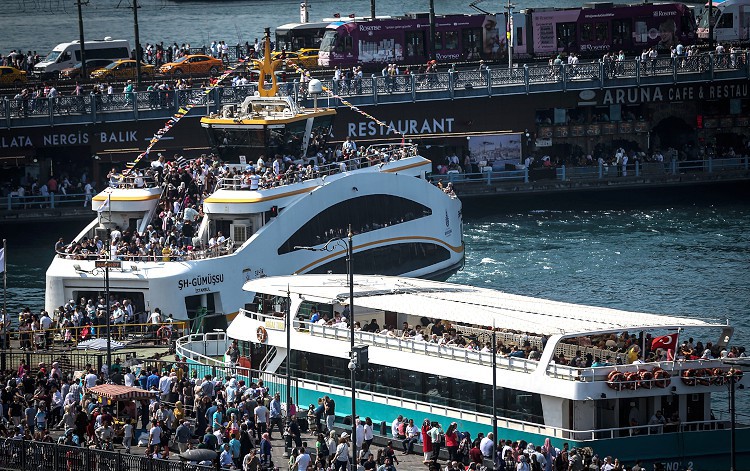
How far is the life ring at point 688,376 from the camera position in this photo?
3750 cm

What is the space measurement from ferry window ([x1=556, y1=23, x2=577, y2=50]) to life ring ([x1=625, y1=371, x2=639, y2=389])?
5189 centimetres

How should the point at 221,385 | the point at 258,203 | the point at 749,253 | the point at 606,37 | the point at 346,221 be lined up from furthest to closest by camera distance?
the point at 606,37 < the point at 749,253 < the point at 346,221 < the point at 258,203 < the point at 221,385

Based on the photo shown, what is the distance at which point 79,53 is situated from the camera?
292ft

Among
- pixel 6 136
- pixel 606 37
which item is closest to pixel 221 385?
pixel 6 136

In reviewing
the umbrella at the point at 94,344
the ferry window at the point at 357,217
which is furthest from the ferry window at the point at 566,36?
the umbrella at the point at 94,344

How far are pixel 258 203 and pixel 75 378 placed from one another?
10.6m

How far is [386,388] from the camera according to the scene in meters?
41.1

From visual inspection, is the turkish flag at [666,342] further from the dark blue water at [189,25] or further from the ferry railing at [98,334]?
the dark blue water at [189,25]

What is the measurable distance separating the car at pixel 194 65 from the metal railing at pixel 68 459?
52.0m

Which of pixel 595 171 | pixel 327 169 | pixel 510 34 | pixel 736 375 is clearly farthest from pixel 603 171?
pixel 736 375

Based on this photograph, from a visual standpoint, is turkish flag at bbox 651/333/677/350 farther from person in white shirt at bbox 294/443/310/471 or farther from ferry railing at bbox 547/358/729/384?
person in white shirt at bbox 294/443/310/471

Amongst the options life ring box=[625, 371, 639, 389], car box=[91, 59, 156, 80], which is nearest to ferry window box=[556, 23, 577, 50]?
car box=[91, 59, 156, 80]

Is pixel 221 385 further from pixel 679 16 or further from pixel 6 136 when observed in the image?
pixel 679 16

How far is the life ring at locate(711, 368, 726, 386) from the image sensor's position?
37625mm
